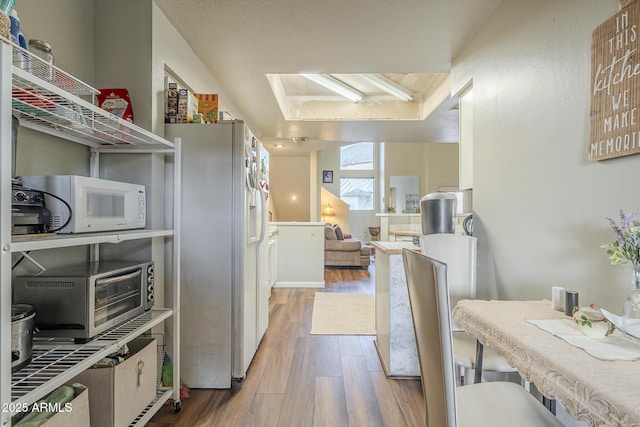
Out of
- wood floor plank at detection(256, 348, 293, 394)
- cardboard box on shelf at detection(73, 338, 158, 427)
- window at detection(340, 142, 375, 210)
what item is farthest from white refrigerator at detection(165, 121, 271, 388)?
window at detection(340, 142, 375, 210)

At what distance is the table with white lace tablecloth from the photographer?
625mm

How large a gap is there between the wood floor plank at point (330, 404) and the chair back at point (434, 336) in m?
0.93

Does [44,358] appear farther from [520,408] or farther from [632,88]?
[632,88]

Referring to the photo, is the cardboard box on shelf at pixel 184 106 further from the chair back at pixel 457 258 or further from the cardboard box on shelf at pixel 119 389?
the chair back at pixel 457 258

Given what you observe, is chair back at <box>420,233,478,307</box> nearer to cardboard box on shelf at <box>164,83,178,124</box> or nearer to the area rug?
the area rug

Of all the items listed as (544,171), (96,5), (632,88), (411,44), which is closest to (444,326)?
(632,88)

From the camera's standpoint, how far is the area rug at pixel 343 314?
312cm

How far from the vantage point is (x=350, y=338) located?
2922mm

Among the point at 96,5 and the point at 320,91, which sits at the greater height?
the point at 320,91

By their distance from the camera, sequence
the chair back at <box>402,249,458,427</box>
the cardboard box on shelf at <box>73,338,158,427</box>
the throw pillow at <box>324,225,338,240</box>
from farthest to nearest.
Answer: the throw pillow at <box>324,225,338,240</box> → the cardboard box on shelf at <box>73,338,158,427</box> → the chair back at <box>402,249,458,427</box>

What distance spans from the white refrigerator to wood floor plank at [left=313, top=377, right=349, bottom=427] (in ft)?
1.78

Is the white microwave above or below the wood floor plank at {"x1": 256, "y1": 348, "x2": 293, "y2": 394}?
above

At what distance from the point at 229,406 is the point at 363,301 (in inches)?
100

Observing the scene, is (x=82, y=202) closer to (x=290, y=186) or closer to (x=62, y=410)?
(x=62, y=410)
